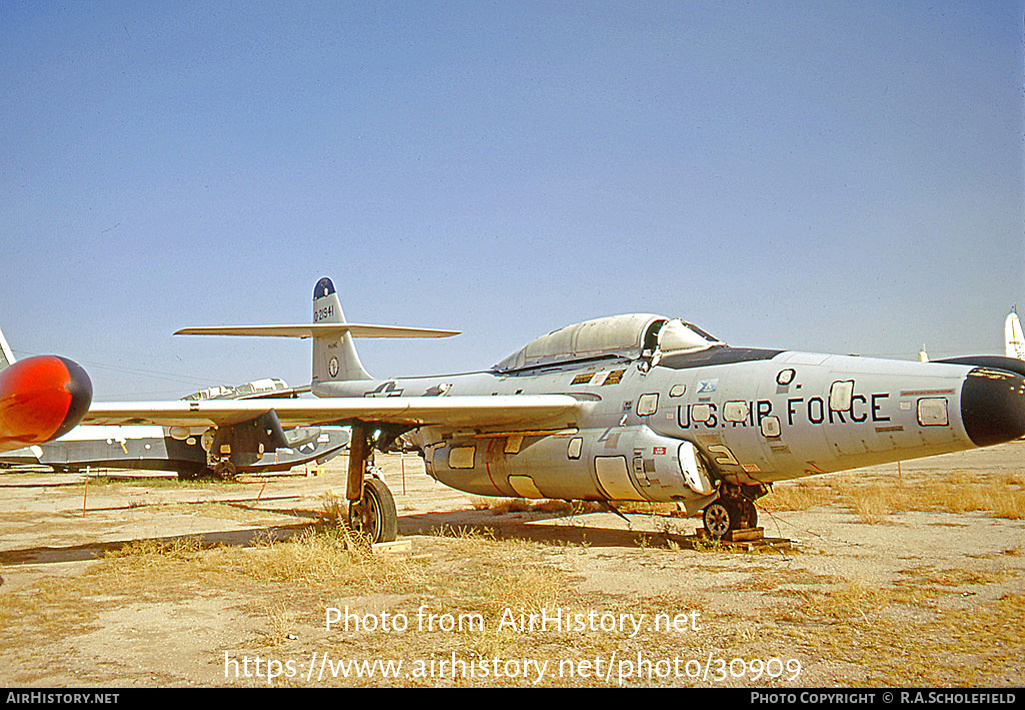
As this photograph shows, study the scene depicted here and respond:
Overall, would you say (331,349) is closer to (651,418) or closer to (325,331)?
(325,331)

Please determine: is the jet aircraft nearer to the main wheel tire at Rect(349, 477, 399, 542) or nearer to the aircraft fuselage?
the aircraft fuselage

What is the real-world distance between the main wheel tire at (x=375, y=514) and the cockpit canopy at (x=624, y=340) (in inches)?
127

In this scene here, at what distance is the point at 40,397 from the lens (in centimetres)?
449

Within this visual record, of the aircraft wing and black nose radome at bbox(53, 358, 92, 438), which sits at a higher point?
black nose radome at bbox(53, 358, 92, 438)

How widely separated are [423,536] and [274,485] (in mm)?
17733

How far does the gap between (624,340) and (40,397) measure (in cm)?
831

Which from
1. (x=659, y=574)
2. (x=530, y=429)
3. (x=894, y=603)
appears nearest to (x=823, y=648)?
Answer: (x=894, y=603)

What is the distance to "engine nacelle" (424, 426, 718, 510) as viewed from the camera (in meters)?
9.78

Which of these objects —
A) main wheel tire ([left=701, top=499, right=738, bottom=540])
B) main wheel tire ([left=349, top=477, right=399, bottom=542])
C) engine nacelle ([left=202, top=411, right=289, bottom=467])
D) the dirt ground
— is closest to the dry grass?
the dirt ground

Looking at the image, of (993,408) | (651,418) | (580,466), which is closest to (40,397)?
(580,466)

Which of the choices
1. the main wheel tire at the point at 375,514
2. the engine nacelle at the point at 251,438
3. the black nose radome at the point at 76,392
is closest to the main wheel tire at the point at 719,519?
the main wheel tire at the point at 375,514

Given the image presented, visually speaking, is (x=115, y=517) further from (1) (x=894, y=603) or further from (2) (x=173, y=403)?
(1) (x=894, y=603)

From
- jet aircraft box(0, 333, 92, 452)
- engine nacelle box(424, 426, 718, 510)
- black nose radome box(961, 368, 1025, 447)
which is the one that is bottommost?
engine nacelle box(424, 426, 718, 510)

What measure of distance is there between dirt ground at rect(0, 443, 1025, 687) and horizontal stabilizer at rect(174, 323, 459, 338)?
13.0 feet
